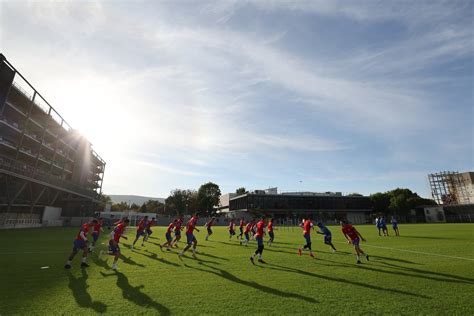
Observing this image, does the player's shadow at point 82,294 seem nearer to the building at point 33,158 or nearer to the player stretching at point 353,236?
the player stretching at point 353,236

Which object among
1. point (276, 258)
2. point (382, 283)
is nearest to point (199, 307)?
point (382, 283)

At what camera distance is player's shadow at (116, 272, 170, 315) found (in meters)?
5.91

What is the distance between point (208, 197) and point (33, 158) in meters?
52.1

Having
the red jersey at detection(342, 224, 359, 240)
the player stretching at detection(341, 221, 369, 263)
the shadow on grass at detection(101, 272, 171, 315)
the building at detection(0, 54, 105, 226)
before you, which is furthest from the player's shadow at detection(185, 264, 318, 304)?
the building at detection(0, 54, 105, 226)

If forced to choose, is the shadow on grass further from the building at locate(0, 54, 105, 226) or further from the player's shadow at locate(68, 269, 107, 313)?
the building at locate(0, 54, 105, 226)

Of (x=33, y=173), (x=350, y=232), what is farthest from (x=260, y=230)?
(x=33, y=173)

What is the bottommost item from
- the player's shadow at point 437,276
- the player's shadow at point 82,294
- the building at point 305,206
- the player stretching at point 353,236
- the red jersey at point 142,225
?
the player's shadow at point 82,294

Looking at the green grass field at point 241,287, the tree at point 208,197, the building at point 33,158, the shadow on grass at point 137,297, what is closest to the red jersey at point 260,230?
the green grass field at point 241,287

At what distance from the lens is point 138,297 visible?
6.64 m

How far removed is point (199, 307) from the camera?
598 centimetres

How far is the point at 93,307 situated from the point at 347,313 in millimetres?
5717

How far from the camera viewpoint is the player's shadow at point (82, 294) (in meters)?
5.99

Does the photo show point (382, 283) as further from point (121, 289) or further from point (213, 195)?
point (213, 195)

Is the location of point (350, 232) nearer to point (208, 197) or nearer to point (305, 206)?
point (305, 206)
